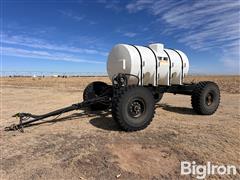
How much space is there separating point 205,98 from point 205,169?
497 centimetres

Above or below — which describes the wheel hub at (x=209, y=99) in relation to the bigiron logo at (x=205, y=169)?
above

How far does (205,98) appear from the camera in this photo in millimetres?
9289

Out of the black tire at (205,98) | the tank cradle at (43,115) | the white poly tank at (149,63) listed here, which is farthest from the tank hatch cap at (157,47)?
the tank cradle at (43,115)

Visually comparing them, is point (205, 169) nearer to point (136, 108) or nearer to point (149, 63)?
point (136, 108)

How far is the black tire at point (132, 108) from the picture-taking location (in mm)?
6797

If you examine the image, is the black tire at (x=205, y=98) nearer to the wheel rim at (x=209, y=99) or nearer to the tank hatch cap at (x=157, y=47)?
the wheel rim at (x=209, y=99)

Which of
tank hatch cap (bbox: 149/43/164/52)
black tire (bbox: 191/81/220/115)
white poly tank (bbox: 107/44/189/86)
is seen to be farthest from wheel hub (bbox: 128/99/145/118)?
black tire (bbox: 191/81/220/115)

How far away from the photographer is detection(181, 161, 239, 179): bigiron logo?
14.9 ft

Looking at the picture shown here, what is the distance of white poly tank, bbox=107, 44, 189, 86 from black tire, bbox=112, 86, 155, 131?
3.96ft

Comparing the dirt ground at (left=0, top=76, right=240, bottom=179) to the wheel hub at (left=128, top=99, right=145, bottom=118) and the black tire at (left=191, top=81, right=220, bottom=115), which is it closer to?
the wheel hub at (left=128, top=99, right=145, bottom=118)

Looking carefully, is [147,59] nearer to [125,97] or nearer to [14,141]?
[125,97]

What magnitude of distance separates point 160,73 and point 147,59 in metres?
0.82

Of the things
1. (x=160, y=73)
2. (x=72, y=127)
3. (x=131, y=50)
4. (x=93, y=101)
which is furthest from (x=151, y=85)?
(x=72, y=127)

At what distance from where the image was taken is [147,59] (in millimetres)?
8391
